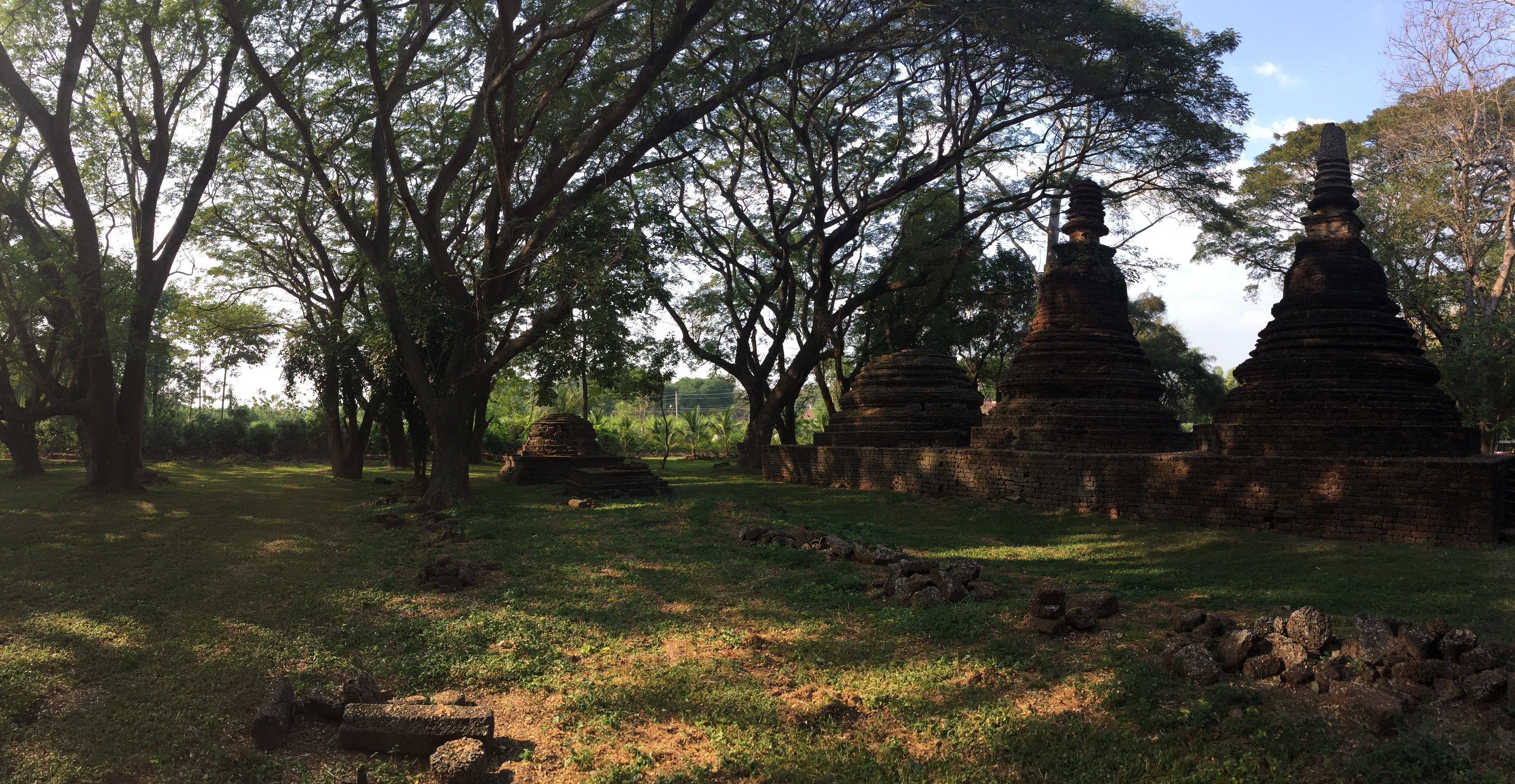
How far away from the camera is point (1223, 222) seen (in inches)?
830

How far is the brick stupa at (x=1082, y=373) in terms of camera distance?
14203 mm

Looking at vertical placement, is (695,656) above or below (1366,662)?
below

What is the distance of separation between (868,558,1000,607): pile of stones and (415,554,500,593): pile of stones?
367cm

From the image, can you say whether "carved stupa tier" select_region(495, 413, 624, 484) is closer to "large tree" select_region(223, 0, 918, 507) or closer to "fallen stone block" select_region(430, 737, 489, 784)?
"large tree" select_region(223, 0, 918, 507)

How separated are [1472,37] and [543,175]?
2026 cm

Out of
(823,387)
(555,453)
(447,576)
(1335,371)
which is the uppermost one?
(823,387)

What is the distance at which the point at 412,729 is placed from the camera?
430 centimetres

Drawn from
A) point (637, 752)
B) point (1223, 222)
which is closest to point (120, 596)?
point (637, 752)

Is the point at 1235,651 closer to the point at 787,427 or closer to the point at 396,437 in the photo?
the point at 787,427

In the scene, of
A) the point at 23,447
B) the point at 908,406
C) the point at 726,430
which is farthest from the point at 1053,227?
the point at 23,447

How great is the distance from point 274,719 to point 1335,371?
12639 mm

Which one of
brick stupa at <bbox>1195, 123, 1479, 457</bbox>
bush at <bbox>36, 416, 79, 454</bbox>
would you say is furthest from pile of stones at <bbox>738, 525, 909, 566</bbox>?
bush at <bbox>36, 416, 79, 454</bbox>

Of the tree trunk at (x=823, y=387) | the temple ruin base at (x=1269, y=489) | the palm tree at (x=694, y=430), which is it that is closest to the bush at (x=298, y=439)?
the palm tree at (x=694, y=430)

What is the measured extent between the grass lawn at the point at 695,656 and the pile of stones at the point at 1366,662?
12 centimetres
